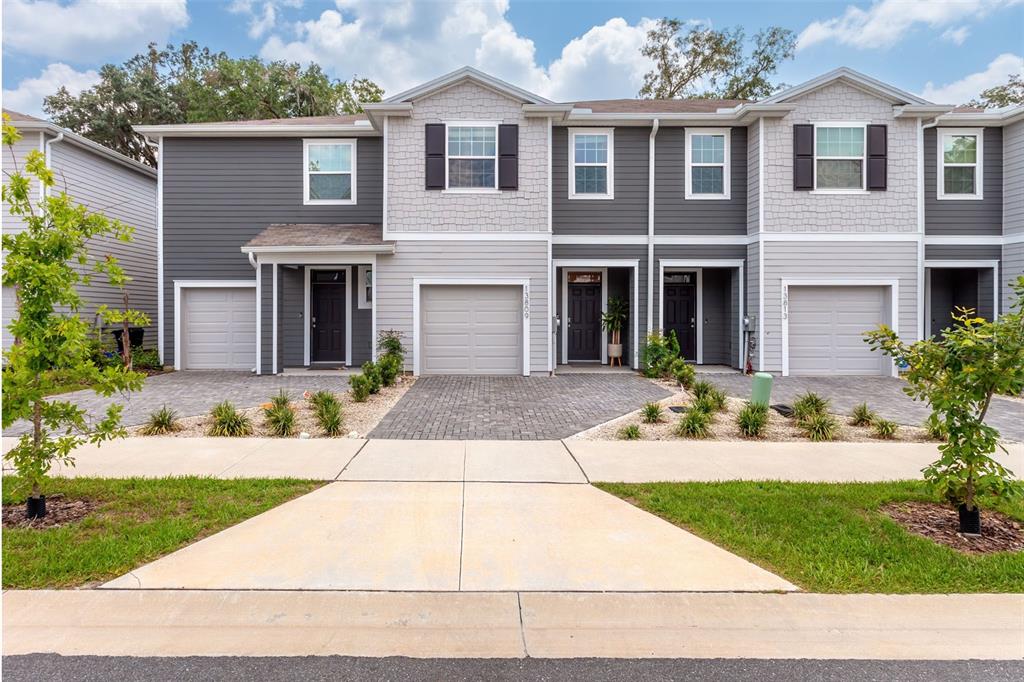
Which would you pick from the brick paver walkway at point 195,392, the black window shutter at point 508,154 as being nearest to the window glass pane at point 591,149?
the black window shutter at point 508,154

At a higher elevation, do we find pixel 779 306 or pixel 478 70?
pixel 478 70

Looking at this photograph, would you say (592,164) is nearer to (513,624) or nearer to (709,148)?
(709,148)

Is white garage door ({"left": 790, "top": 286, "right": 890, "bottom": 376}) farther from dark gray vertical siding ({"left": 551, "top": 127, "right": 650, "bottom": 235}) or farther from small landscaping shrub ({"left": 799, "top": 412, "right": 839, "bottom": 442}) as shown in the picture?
small landscaping shrub ({"left": 799, "top": 412, "right": 839, "bottom": 442})

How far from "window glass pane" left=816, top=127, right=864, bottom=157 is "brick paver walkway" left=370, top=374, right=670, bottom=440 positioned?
267 inches

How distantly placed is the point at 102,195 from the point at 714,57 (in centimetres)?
2397

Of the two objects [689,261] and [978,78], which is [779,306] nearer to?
[689,261]

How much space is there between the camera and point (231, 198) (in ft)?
45.9

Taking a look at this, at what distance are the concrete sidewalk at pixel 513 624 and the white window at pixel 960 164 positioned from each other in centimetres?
1393

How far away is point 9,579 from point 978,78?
31821mm

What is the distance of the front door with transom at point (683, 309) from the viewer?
14961 mm

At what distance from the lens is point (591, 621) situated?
3.14 metres

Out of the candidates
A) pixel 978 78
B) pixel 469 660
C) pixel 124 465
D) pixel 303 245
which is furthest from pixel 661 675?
pixel 978 78

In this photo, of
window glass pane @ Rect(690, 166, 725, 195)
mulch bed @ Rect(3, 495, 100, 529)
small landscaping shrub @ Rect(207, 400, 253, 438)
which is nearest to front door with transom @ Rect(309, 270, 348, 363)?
small landscaping shrub @ Rect(207, 400, 253, 438)

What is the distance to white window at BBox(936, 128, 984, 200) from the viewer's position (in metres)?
13.7
